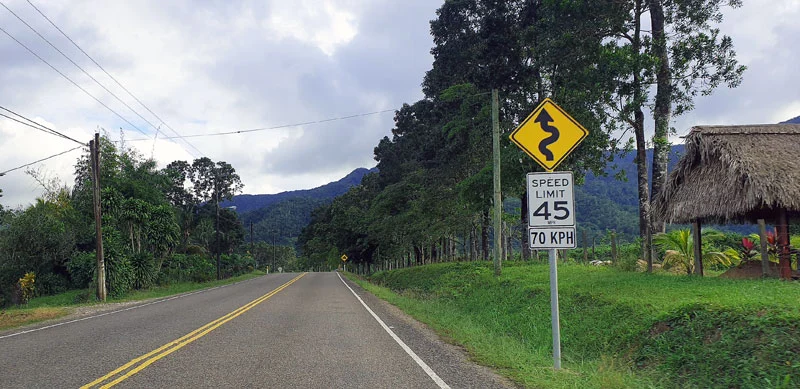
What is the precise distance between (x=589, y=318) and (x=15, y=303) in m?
34.1

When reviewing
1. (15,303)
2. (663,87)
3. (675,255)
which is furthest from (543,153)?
(15,303)

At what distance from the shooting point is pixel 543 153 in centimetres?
772

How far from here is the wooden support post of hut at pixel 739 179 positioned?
12859 millimetres

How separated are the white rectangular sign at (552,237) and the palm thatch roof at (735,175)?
8.08 metres

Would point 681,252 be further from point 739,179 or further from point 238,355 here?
point 238,355

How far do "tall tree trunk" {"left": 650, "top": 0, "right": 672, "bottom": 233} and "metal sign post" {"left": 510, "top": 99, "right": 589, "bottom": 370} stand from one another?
1354cm

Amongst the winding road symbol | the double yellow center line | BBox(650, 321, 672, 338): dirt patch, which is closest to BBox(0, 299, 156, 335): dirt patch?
the double yellow center line

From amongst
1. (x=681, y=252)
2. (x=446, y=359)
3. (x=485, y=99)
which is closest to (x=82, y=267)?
(x=485, y=99)

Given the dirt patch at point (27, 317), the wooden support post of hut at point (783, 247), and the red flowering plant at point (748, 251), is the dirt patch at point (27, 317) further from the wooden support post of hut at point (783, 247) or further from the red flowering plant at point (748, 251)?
the red flowering plant at point (748, 251)

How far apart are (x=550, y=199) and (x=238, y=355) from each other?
5.30 metres

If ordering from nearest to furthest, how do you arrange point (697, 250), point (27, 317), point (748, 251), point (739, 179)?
point (739, 179)
point (697, 250)
point (748, 251)
point (27, 317)

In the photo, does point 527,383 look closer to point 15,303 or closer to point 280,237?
point 15,303

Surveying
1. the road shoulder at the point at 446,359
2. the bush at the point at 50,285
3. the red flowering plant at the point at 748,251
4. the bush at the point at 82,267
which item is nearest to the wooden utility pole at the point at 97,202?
the bush at the point at 82,267

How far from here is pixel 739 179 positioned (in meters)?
13.3
